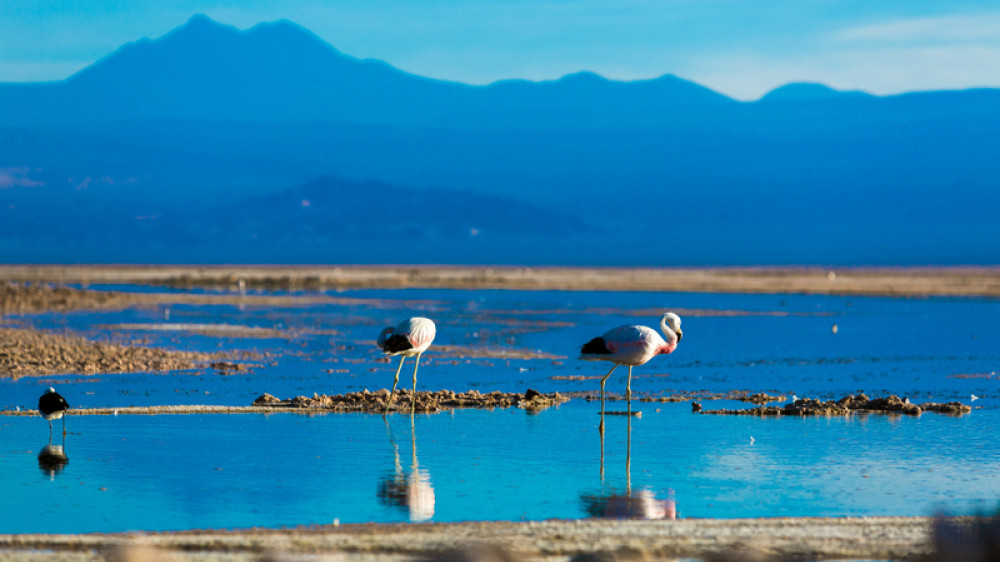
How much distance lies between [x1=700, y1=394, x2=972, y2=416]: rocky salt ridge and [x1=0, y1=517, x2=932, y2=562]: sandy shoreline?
291 inches

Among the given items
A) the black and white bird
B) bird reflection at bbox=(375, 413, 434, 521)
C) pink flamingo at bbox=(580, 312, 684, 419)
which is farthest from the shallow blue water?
pink flamingo at bbox=(580, 312, 684, 419)

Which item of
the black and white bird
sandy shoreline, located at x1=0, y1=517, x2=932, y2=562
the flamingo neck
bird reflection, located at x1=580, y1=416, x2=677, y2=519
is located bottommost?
sandy shoreline, located at x1=0, y1=517, x2=932, y2=562

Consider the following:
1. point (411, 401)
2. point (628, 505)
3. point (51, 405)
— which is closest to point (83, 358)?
point (411, 401)

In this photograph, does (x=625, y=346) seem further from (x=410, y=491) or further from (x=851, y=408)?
(x=410, y=491)

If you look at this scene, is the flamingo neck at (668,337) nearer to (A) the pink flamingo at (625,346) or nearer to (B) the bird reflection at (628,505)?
(A) the pink flamingo at (625,346)

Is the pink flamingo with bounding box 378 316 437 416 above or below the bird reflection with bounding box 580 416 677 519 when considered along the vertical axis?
above

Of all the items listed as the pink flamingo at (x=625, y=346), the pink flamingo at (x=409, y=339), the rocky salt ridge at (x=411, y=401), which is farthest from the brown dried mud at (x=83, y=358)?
the pink flamingo at (x=625, y=346)

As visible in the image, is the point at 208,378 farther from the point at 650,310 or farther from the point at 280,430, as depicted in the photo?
the point at 650,310

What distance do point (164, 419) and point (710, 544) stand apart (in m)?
9.25

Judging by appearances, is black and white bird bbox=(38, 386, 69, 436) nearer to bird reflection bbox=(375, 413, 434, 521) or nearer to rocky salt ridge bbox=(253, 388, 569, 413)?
rocky salt ridge bbox=(253, 388, 569, 413)

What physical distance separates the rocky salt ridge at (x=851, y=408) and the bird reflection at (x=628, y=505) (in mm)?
5824

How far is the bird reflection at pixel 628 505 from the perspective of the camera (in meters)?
11.2

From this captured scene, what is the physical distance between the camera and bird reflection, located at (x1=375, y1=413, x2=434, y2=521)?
1138 centimetres

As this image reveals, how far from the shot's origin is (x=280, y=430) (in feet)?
52.2
